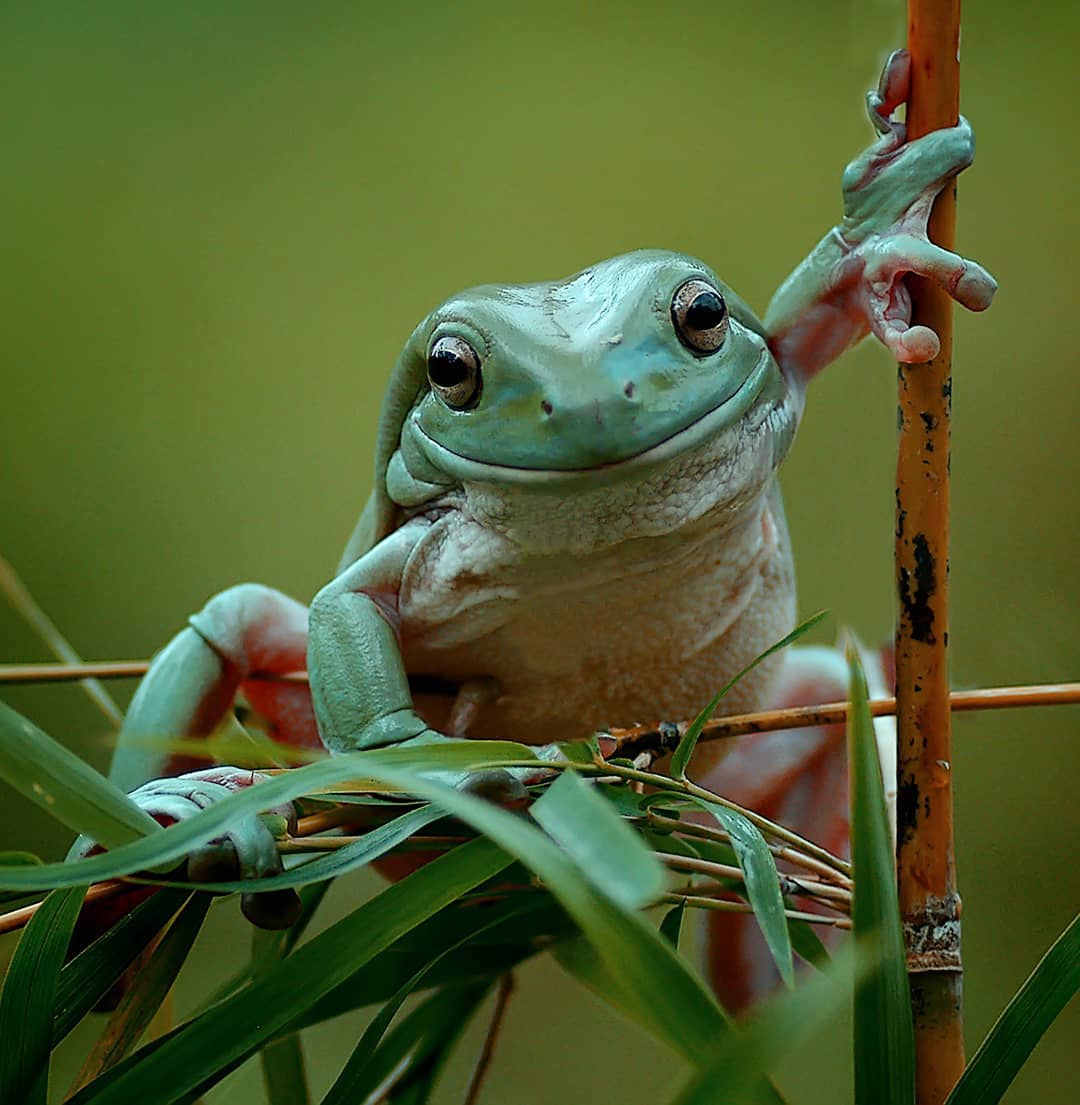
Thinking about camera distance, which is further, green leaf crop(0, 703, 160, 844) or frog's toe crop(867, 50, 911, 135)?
frog's toe crop(867, 50, 911, 135)

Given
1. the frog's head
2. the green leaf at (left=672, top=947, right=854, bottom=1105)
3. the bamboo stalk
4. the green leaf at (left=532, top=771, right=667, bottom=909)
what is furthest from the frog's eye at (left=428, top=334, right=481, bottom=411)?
the green leaf at (left=672, top=947, right=854, bottom=1105)

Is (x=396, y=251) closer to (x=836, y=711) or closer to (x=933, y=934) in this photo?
(x=836, y=711)

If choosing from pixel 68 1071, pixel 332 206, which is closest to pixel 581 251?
pixel 332 206

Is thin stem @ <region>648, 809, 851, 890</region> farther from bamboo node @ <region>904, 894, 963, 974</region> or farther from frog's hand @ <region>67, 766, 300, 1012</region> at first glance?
frog's hand @ <region>67, 766, 300, 1012</region>

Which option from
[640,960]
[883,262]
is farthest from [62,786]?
[883,262]

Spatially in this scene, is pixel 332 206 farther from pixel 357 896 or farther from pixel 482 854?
pixel 482 854

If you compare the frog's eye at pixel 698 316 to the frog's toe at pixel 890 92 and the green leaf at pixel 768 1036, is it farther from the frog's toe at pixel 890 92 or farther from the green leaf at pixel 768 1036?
the green leaf at pixel 768 1036

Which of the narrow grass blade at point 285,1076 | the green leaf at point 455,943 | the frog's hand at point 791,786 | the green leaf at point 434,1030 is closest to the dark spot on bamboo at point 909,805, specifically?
the green leaf at point 455,943
